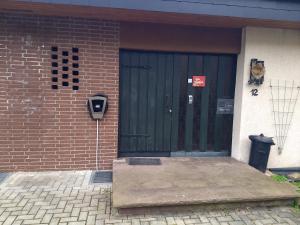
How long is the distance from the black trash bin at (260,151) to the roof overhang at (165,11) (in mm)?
2121

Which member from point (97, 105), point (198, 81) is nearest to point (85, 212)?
point (97, 105)

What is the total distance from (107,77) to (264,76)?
3071 millimetres

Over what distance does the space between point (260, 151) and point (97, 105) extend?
10.5 feet

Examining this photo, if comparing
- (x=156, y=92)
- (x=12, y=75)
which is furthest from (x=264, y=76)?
(x=12, y=75)

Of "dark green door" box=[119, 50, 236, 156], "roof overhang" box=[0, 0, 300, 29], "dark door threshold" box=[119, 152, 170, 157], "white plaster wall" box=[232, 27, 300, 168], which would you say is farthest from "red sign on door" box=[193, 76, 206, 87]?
"dark door threshold" box=[119, 152, 170, 157]

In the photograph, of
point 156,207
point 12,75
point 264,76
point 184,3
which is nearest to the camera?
point 156,207

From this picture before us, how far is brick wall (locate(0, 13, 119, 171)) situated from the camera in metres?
4.46

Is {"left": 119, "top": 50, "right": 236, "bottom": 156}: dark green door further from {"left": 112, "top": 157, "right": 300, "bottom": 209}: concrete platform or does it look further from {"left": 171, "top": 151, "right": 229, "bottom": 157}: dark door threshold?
{"left": 112, "top": 157, "right": 300, "bottom": 209}: concrete platform

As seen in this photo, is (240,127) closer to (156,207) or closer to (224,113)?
(224,113)

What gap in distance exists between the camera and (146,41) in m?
4.74

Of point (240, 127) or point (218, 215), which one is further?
point (240, 127)

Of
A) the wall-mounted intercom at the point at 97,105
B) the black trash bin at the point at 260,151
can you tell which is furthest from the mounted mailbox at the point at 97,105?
the black trash bin at the point at 260,151

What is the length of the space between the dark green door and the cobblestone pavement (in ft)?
4.84

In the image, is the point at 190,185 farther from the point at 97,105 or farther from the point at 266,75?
the point at 266,75
